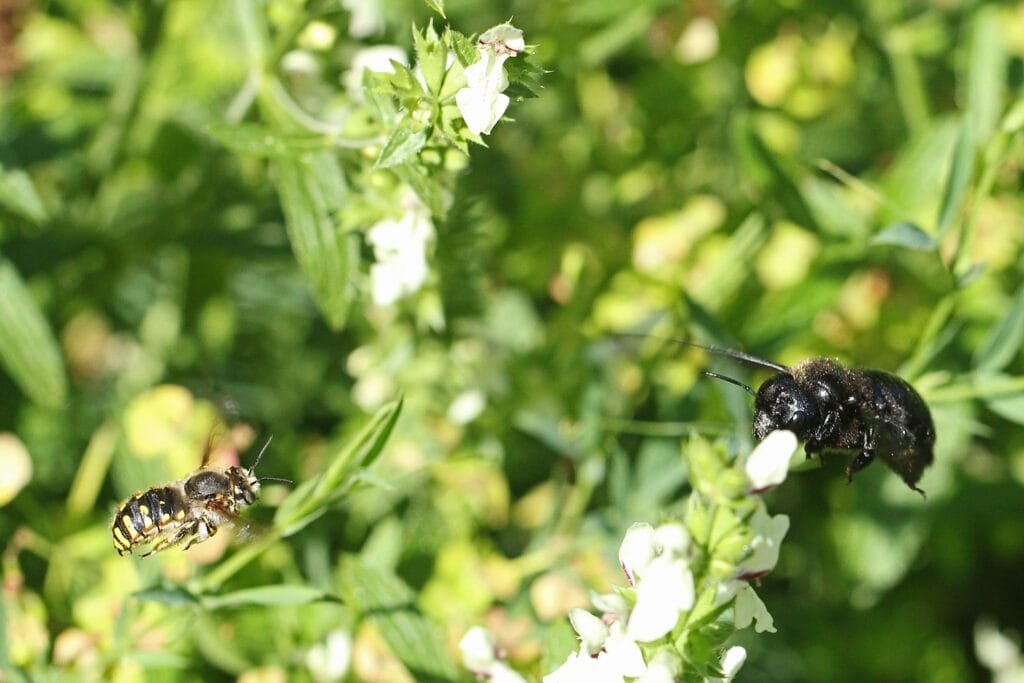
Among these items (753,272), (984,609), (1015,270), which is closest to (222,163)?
(753,272)

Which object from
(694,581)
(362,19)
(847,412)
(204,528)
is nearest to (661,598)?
(694,581)

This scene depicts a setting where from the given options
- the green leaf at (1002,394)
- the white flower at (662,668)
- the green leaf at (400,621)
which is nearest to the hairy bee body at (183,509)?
the green leaf at (400,621)

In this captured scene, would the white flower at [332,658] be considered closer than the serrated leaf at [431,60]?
No

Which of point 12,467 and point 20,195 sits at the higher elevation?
point 20,195

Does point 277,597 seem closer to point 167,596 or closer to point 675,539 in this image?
point 167,596

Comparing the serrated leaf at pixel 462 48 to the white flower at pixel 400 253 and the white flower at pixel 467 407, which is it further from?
the white flower at pixel 467 407

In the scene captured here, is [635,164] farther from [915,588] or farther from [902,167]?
[915,588]
